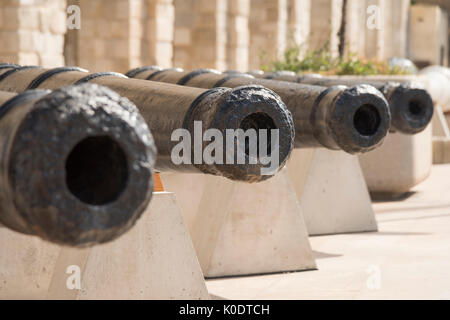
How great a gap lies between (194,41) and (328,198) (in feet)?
36.4

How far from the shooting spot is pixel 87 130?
7.26 ft

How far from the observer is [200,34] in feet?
58.8

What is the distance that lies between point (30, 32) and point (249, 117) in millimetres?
8288

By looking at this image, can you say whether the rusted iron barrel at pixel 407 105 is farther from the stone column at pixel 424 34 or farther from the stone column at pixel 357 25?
the stone column at pixel 424 34

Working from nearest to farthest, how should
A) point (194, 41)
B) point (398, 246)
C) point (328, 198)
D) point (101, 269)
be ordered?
point (101, 269), point (398, 246), point (328, 198), point (194, 41)

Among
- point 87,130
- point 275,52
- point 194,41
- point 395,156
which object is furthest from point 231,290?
point 275,52

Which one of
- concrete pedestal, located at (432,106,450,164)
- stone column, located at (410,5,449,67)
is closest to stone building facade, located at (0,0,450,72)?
concrete pedestal, located at (432,106,450,164)

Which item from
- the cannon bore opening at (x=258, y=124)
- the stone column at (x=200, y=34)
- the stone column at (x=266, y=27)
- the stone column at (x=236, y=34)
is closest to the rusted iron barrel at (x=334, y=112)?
the cannon bore opening at (x=258, y=124)

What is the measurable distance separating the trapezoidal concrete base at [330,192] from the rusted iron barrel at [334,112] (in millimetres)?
1825

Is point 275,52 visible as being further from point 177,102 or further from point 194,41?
point 177,102

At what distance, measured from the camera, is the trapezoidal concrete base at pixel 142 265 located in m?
4.20

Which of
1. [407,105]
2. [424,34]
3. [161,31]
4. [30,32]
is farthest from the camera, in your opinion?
[424,34]

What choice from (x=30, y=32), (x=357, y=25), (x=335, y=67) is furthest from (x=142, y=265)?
(x=357, y=25)

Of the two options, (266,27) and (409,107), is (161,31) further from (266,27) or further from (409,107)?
(409,107)
